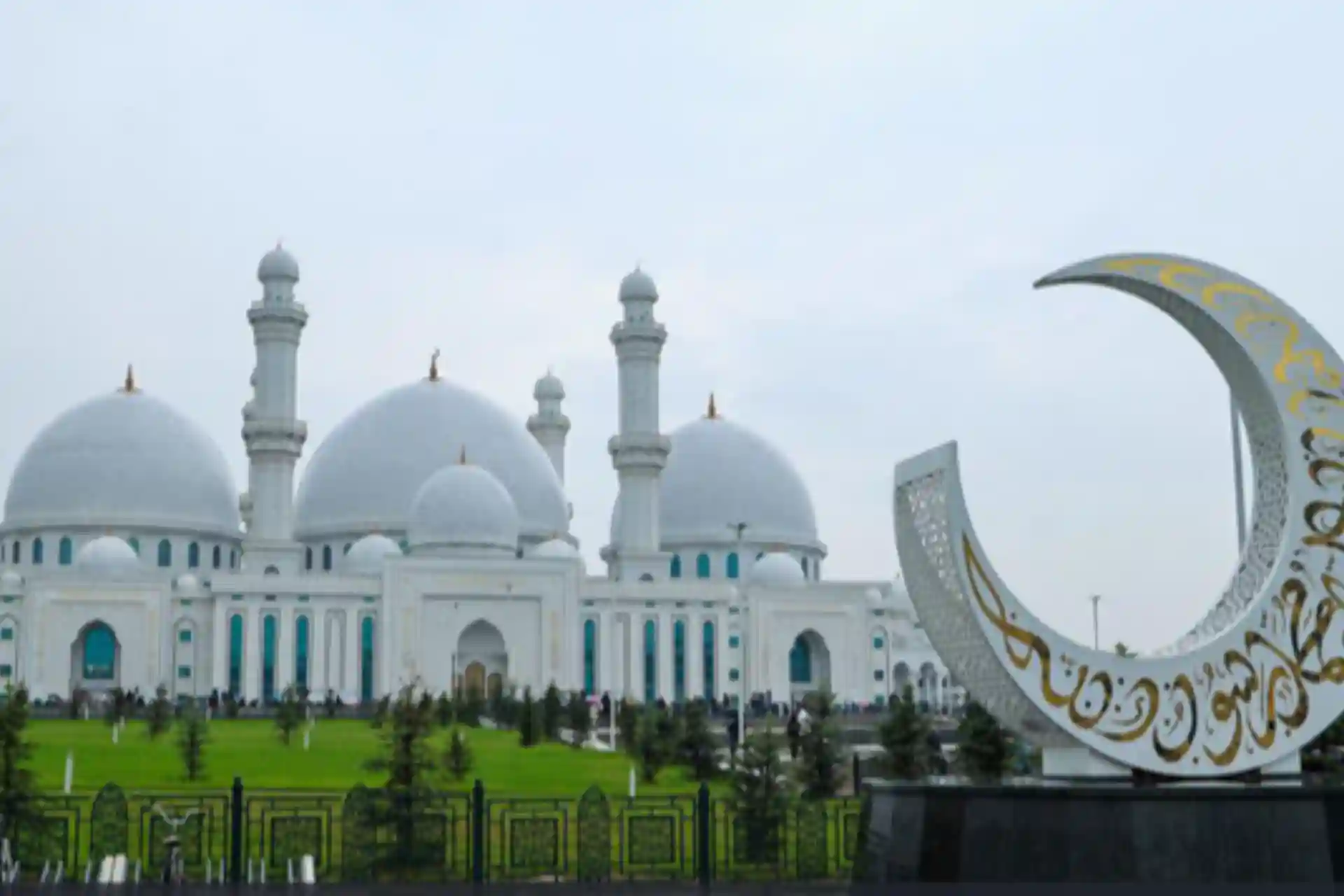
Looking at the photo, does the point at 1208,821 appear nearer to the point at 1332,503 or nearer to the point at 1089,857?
the point at 1089,857

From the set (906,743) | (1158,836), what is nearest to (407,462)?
(906,743)

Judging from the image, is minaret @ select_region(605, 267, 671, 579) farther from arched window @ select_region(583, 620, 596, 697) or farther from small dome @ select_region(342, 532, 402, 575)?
small dome @ select_region(342, 532, 402, 575)

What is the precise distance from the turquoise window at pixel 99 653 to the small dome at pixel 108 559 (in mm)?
1345

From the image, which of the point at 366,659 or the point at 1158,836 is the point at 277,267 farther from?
the point at 1158,836

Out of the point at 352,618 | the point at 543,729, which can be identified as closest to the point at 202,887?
the point at 543,729

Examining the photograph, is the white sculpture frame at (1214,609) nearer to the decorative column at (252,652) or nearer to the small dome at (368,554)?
the decorative column at (252,652)

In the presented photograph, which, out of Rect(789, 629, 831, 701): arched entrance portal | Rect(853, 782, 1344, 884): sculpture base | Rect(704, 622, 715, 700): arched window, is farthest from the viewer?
Rect(789, 629, 831, 701): arched entrance portal

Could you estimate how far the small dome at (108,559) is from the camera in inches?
1687

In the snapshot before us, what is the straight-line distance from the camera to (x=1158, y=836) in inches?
349

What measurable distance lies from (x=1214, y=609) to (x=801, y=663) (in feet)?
121

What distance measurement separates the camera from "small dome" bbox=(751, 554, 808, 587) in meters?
46.8

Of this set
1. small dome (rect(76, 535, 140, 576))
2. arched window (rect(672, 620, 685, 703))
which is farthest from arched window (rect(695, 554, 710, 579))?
small dome (rect(76, 535, 140, 576))

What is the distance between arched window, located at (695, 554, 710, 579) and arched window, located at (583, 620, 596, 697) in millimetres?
10097

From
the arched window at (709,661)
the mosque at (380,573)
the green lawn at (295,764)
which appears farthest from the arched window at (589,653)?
the green lawn at (295,764)
